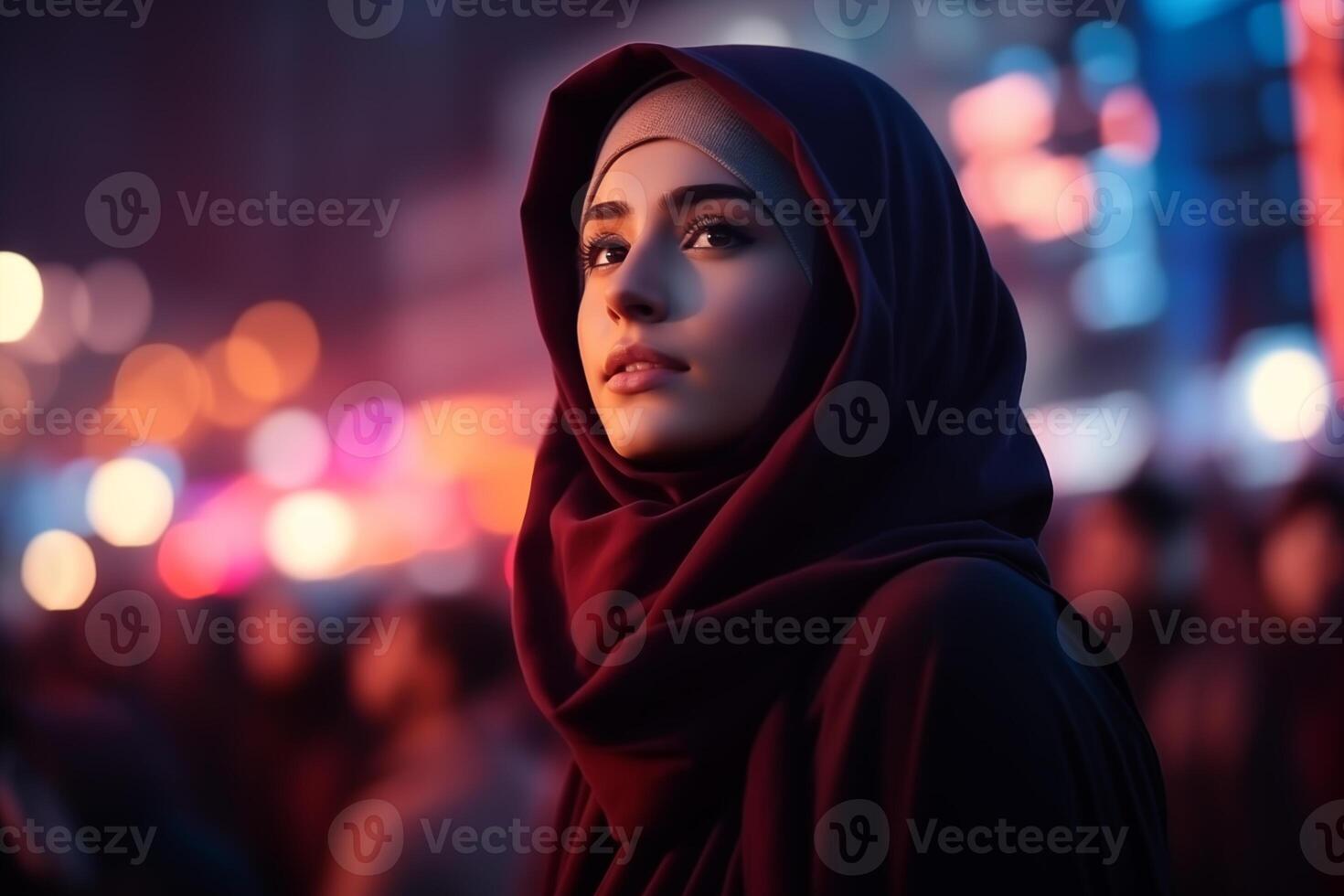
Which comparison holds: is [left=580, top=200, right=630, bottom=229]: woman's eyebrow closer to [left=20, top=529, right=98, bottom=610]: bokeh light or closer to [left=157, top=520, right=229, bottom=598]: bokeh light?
[left=157, top=520, right=229, bottom=598]: bokeh light

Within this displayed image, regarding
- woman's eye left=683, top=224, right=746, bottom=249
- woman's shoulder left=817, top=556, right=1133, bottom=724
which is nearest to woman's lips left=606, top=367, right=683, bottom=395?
woman's eye left=683, top=224, right=746, bottom=249

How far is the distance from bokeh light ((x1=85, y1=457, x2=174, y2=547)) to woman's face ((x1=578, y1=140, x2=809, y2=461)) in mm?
1053

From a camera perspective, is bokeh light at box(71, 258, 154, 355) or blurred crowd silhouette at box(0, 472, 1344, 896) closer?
blurred crowd silhouette at box(0, 472, 1344, 896)

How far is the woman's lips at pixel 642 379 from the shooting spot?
2.73 ft

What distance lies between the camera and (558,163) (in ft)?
3.41

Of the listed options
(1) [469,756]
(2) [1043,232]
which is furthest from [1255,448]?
(1) [469,756]

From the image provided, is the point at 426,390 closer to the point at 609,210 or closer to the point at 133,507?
the point at 133,507

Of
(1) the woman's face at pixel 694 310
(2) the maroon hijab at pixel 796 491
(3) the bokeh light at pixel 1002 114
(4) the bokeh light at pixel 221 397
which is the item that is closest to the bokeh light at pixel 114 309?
(4) the bokeh light at pixel 221 397

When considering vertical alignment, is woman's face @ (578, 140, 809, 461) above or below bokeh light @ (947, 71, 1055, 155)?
below

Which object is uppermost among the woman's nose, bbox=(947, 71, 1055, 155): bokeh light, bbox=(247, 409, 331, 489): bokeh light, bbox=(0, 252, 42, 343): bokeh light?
bbox=(947, 71, 1055, 155): bokeh light

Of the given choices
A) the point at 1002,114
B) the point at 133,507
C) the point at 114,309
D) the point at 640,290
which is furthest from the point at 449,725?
the point at 1002,114

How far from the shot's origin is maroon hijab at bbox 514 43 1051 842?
78cm

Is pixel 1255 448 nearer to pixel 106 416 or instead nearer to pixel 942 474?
pixel 942 474

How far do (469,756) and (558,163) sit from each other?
890 millimetres
